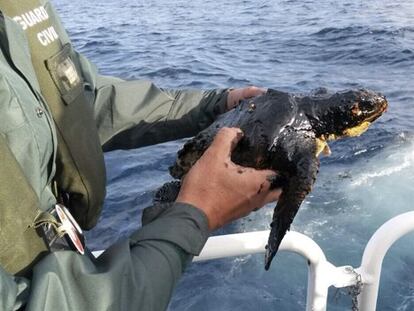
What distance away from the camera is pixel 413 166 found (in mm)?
7758

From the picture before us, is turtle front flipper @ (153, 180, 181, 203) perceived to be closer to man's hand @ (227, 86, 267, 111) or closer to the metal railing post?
man's hand @ (227, 86, 267, 111)

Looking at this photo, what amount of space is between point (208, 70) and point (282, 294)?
327 inches

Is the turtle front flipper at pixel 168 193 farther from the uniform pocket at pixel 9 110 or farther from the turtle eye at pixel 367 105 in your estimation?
the turtle eye at pixel 367 105

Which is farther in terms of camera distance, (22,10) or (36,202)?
(22,10)

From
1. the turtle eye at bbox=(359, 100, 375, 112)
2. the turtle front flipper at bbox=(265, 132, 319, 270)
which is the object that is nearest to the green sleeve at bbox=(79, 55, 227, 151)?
the turtle front flipper at bbox=(265, 132, 319, 270)

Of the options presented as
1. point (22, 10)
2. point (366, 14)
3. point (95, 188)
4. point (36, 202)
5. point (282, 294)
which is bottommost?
point (366, 14)

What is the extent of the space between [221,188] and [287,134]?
0.85 m

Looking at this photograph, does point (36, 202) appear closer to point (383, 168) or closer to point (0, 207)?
point (0, 207)

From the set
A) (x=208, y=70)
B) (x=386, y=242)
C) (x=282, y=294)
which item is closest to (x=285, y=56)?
(x=208, y=70)

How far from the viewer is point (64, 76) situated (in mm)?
Result: 2412

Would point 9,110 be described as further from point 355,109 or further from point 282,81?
point 282,81

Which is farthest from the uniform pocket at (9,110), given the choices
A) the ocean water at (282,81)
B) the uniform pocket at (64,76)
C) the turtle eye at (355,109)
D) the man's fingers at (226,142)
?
the ocean water at (282,81)

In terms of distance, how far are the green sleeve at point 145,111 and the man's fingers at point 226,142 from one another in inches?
26.3

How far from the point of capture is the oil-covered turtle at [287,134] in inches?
96.7
